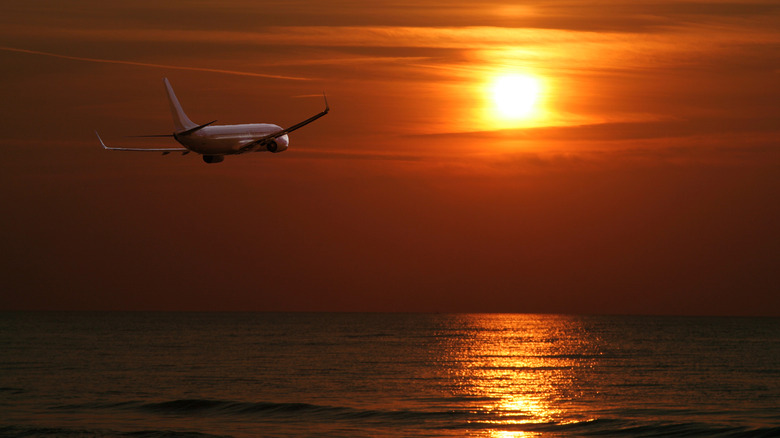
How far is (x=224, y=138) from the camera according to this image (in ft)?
209

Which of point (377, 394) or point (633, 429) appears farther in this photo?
point (377, 394)

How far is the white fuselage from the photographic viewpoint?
63.3m

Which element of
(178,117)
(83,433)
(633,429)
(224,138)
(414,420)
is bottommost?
(83,433)

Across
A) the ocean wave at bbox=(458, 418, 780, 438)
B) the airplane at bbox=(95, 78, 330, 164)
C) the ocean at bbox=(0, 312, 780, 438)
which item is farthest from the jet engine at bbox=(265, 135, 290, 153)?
the ocean wave at bbox=(458, 418, 780, 438)

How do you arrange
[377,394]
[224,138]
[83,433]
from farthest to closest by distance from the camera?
[377,394] → [83,433] → [224,138]

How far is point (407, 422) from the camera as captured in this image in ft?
248

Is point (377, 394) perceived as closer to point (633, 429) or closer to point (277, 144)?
point (633, 429)

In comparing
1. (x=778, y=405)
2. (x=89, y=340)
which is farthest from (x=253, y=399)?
Result: (x=89, y=340)

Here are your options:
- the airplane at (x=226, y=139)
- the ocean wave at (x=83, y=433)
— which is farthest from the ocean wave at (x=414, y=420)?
the airplane at (x=226, y=139)

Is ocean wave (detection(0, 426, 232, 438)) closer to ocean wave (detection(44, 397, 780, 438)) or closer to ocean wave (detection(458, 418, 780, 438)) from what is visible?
ocean wave (detection(44, 397, 780, 438))

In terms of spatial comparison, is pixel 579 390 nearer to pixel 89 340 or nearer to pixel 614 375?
pixel 614 375

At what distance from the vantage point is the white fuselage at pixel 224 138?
63.3m

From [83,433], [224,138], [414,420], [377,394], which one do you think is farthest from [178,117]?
[377,394]

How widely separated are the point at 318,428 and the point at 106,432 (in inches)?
567
